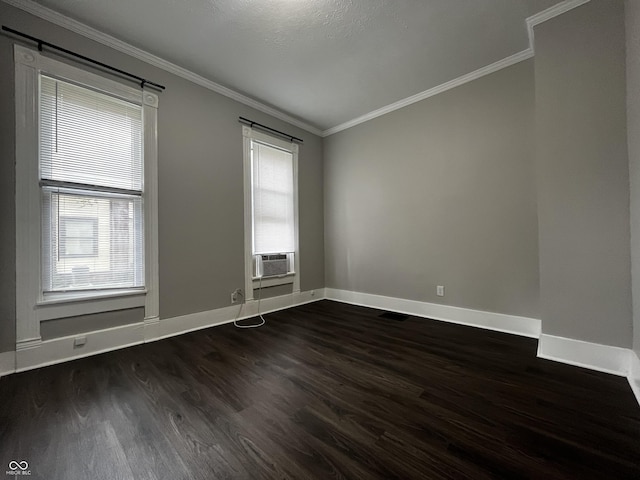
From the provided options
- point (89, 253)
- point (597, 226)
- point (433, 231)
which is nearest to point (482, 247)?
point (433, 231)

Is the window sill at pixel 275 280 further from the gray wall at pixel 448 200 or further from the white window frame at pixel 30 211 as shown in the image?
the white window frame at pixel 30 211

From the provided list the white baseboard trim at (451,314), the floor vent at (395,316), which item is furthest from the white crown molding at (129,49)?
the floor vent at (395,316)

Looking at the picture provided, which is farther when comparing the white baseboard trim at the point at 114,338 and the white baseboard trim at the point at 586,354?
the white baseboard trim at the point at 114,338

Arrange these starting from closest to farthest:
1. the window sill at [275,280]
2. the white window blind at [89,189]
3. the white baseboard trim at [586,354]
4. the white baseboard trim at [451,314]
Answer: the white baseboard trim at [586,354]
the white window blind at [89,189]
the white baseboard trim at [451,314]
the window sill at [275,280]

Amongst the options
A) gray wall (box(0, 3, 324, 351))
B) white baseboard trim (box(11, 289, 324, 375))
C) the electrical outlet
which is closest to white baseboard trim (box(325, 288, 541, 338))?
white baseboard trim (box(11, 289, 324, 375))

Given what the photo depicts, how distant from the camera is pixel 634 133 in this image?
64.2 inches

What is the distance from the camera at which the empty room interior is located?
127 cm

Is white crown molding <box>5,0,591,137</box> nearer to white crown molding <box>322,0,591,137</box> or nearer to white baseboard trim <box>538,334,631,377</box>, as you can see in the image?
white crown molding <box>322,0,591,137</box>

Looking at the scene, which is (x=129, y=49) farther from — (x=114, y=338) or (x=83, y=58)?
(x=114, y=338)

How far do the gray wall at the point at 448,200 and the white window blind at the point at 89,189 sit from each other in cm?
283

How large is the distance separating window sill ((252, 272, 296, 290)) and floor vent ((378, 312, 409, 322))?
56.4 inches

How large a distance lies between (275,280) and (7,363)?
2.47 metres

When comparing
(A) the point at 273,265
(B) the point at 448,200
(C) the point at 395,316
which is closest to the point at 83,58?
(A) the point at 273,265

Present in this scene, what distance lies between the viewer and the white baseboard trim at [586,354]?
5.87 feet
